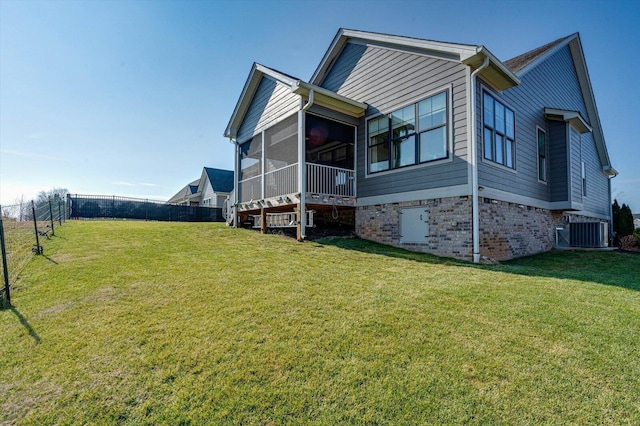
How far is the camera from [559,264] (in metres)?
8.05

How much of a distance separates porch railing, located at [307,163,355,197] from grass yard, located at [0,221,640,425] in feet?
14.4

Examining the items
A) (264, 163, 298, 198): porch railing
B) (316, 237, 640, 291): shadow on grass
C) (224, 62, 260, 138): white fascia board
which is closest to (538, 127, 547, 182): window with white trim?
(316, 237, 640, 291): shadow on grass

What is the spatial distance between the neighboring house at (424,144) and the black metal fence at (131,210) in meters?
14.1

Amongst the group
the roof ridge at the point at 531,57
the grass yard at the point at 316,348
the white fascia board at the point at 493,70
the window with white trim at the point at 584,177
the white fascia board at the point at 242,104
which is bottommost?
the grass yard at the point at 316,348

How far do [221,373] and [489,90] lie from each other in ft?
29.5

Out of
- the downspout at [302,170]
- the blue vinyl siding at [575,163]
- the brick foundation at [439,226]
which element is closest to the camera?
the brick foundation at [439,226]

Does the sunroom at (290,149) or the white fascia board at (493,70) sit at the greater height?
the white fascia board at (493,70)

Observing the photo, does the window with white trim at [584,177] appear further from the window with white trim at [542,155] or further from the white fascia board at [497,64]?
the white fascia board at [497,64]

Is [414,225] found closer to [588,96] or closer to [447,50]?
[447,50]

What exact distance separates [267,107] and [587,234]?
12.6 m

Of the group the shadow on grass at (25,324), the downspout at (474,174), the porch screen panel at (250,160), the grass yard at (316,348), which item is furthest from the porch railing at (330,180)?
the shadow on grass at (25,324)

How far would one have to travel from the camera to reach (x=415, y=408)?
7.47ft

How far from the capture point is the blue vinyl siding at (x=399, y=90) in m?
7.77

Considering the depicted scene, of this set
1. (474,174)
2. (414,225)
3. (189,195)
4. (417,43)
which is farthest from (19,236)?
(189,195)
